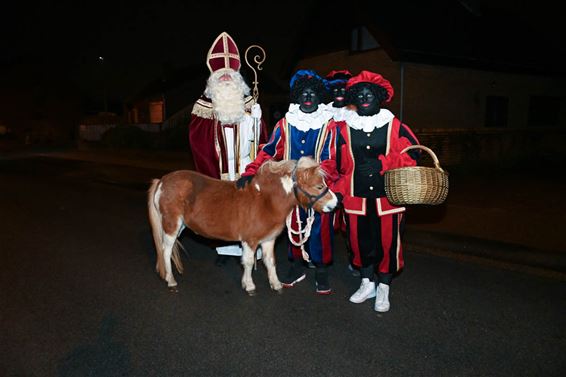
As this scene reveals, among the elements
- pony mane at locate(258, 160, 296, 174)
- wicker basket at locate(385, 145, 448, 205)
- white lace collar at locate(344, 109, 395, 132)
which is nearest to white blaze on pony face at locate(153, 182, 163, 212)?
pony mane at locate(258, 160, 296, 174)

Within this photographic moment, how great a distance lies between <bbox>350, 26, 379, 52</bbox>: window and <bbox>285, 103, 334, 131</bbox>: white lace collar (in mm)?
13779

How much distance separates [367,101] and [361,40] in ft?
48.3

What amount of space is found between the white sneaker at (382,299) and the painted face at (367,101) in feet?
5.90

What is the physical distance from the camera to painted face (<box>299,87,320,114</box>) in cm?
447

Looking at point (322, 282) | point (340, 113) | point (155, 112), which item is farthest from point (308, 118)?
point (155, 112)

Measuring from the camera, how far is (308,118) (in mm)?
4488

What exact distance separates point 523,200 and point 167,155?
1424 centimetres

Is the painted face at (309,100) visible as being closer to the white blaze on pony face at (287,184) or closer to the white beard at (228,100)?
the white blaze on pony face at (287,184)

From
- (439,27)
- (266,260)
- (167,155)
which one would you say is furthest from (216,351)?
(439,27)

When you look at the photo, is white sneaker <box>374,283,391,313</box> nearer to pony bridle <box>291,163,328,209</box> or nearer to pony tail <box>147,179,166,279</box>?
pony bridle <box>291,163,328,209</box>

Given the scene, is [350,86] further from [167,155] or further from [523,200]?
[167,155]

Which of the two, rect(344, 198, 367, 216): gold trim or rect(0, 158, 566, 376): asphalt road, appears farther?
rect(344, 198, 367, 216): gold trim

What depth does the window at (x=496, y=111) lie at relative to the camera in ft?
62.4

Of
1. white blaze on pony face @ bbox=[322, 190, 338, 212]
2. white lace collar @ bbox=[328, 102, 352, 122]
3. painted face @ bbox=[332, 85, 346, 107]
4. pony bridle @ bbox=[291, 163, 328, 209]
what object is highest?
painted face @ bbox=[332, 85, 346, 107]
